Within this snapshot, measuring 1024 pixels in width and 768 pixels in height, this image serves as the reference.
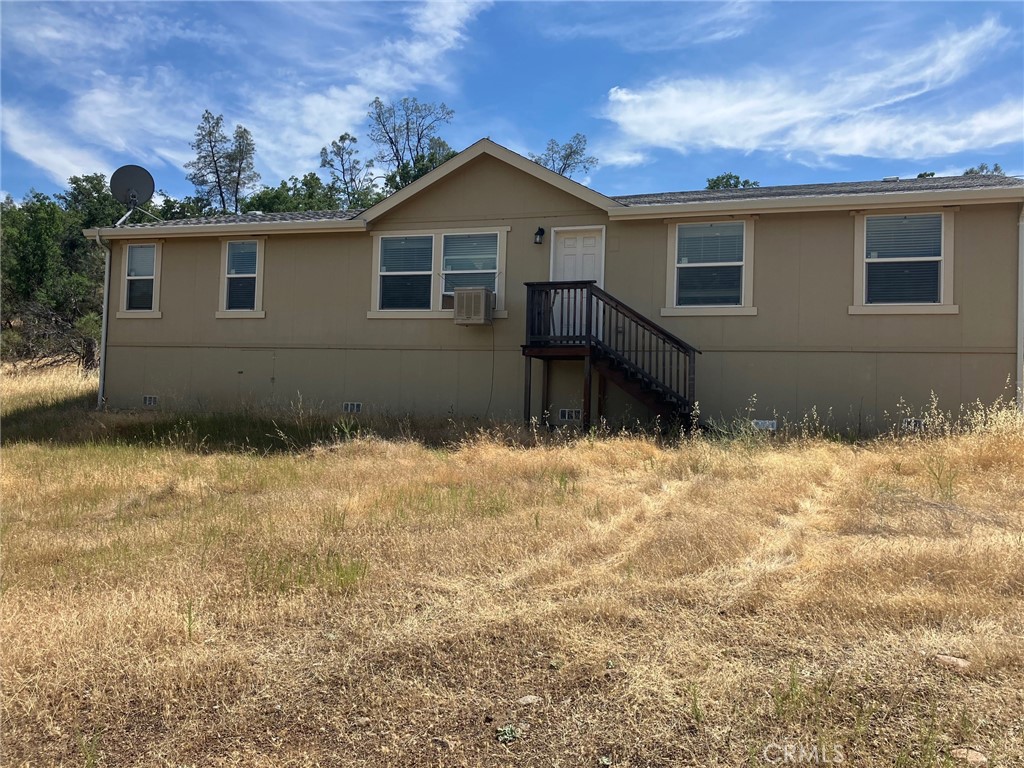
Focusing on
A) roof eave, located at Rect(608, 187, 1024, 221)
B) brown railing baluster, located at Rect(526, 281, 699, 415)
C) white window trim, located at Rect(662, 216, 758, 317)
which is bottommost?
brown railing baluster, located at Rect(526, 281, 699, 415)

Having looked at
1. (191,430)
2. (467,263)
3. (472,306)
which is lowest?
(191,430)

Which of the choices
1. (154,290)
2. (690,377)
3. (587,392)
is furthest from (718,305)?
(154,290)

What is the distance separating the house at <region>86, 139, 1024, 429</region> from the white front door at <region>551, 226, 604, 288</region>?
0.04m

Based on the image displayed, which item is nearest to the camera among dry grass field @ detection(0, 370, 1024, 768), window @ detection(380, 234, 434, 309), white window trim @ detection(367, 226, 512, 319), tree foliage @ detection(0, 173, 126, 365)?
dry grass field @ detection(0, 370, 1024, 768)

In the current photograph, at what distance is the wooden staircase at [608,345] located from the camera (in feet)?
33.3

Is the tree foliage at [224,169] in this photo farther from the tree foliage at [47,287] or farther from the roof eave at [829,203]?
the roof eave at [829,203]

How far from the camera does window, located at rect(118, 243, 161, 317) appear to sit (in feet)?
45.5

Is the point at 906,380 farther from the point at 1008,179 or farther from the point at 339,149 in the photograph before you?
the point at 339,149

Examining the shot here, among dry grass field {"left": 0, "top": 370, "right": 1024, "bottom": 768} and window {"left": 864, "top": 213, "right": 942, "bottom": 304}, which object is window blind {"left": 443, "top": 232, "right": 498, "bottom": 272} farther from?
dry grass field {"left": 0, "top": 370, "right": 1024, "bottom": 768}

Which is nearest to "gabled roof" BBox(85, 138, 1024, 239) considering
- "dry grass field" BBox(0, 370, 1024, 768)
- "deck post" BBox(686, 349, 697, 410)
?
"deck post" BBox(686, 349, 697, 410)

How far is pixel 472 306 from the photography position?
1138 cm

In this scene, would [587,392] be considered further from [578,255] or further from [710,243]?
[710,243]

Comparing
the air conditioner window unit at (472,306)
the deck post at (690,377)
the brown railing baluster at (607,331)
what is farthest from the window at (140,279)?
the deck post at (690,377)

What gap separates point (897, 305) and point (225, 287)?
37.0 ft
